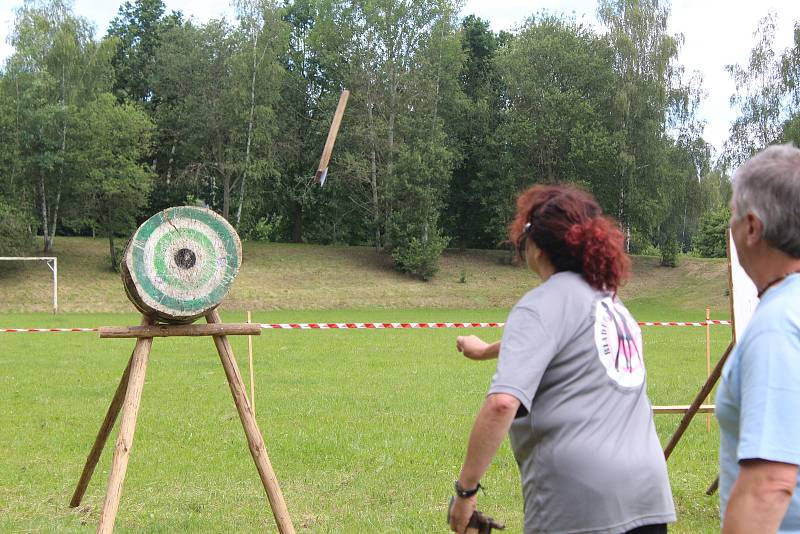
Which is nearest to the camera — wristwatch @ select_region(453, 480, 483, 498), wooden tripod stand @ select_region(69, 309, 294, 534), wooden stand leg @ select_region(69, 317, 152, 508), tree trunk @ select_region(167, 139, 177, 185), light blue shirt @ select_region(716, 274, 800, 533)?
light blue shirt @ select_region(716, 274, 800, 533)

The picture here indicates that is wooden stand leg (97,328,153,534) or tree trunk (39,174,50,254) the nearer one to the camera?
wooden stand leg (97,328,153,534)

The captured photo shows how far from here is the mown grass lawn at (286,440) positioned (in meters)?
5.60

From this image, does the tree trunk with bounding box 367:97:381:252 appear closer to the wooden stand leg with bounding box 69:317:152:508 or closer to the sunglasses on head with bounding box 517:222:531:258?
the wooden stand leg with bounding box 69:317:152:508

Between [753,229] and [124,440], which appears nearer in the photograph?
[753,229]

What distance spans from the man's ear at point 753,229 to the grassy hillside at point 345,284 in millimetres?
27467

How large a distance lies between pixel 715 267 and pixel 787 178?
40.1 meters

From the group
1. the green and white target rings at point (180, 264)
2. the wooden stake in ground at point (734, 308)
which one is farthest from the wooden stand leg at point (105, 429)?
the wooden stake in ground at point (734, 308)

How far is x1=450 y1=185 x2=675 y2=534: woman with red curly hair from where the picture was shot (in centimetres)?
244

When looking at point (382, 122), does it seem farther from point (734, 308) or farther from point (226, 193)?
point (734, 308)

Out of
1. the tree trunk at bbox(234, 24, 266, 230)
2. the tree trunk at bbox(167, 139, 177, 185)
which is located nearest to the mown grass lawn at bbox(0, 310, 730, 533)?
the tree trunk at bbox(234, 24, 266, 230)

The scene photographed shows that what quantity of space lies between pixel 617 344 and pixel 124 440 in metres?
2.75

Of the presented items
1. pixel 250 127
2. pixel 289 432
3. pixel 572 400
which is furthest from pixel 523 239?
pixel 250 127

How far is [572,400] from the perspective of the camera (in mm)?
2525

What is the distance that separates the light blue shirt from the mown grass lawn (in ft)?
12.3
